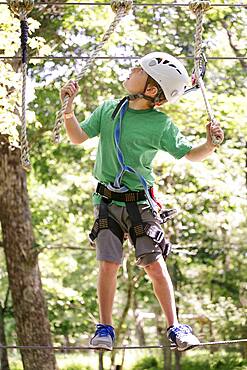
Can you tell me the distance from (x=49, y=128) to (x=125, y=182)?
5678 millimetres

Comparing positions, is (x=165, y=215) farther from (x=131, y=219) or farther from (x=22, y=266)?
(x=22, y=266)

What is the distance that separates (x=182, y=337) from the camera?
2.92m

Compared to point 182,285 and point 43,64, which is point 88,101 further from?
point 182,285

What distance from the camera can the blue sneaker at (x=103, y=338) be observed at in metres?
2.85

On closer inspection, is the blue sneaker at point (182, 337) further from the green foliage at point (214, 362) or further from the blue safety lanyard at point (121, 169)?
the green foliage at point (214, 362)

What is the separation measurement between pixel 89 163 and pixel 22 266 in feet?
7.19

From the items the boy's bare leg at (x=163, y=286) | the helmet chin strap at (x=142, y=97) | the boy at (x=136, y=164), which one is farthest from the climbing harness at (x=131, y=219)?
the helmet chin strap at (x=142, y=97)

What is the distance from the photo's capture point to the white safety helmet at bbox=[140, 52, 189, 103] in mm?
2984

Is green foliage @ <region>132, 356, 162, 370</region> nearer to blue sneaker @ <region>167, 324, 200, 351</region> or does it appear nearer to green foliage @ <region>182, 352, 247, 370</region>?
green foliage @ <region>182, 352, 247, 370</region>

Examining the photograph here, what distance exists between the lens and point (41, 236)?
10867 millimetres

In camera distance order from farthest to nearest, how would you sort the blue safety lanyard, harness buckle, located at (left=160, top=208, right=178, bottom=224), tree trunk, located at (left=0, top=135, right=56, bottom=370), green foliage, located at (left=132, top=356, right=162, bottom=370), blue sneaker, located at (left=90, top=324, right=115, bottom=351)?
1. green foliage, located at (left=132, top=356, right=162, bottom=370)
2. tree trunk, located at (left=0, top=135, right=56, bottom=370)
3. harness buckle, located at (left=160, top=208, right=178, bottom=224)
4. the blue safety lanyard
5. blue sneaker, located at (left=90, top=324, right=115, bottom=351)

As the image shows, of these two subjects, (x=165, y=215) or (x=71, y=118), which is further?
(x=165, y=215)

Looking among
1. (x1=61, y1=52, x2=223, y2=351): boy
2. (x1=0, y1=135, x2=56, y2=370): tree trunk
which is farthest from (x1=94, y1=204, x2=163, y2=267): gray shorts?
(x1=0, y1=135, x2=56, y2=370): tree trunk

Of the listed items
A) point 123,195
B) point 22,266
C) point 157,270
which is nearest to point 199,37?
point 123,195
